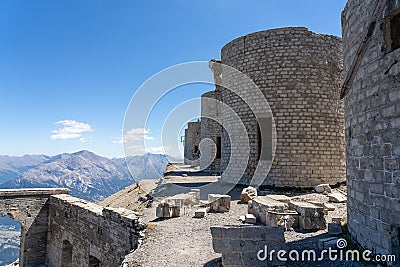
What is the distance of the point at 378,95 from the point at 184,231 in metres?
5.13

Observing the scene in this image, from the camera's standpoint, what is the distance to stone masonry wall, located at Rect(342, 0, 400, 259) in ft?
12.4

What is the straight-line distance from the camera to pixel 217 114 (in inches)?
878

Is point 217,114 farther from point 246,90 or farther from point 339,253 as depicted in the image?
point 339,253

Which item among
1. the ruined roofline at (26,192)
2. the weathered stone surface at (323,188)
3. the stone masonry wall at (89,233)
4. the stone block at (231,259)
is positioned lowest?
the stone masonry wall at (89,233)

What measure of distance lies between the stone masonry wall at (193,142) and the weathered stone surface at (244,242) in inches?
1025

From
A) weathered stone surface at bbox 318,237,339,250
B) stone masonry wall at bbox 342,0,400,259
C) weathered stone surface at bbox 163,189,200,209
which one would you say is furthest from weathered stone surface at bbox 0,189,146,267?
stone masonry wall at bbox 342,0,400,259

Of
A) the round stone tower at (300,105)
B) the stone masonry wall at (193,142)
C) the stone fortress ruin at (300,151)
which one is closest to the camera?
the stone fortress ruin at (300,151)

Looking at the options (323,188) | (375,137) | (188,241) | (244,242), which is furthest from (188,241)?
(323,188)

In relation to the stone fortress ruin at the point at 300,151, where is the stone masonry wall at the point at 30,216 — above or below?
below

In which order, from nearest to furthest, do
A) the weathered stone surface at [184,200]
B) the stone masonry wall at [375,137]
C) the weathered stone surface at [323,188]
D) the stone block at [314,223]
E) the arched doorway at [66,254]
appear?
the stone masonry wall at [375,137] → the stone block at [314,223] → the weathered stone surface at [184,200] → the weathered stone surface at [323,188] → the arched doorway at [66,254]

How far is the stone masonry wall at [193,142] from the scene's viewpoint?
30875mm

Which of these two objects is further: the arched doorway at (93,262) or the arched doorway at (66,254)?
the arched doorway at (66,254)

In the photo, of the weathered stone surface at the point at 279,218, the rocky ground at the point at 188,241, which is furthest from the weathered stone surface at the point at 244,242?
the weathered stone surface at the point at 279,218

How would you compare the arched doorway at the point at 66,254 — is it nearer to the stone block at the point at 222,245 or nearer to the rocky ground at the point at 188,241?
the rocky ground at the point at 188,241
